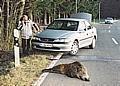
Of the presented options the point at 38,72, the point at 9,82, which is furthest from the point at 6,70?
the point at 9,82

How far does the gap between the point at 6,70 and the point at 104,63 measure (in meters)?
3.80

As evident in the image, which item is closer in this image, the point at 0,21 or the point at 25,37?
the point at 25,37

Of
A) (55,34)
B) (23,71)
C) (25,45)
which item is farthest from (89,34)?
(23,71)

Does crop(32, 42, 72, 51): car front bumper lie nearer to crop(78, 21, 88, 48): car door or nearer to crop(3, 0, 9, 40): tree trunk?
crop(78, 21, 88, 48): car door

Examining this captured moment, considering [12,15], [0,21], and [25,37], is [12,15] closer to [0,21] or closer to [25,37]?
[0,21]

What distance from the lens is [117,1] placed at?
113312 millimetres

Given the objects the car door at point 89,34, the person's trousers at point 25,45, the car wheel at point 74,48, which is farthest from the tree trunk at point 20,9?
the car wheel at point 74,48

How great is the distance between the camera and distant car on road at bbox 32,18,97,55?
13.4 metres

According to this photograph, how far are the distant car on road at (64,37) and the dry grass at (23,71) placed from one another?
864 mm

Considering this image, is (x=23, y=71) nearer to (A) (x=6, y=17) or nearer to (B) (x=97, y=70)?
(B) (x=97, y=70)

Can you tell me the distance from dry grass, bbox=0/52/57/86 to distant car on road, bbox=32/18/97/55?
34.0 inches

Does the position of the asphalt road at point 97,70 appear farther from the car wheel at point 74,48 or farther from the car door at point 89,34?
the car door at point 89,34

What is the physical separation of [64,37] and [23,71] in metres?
4.01

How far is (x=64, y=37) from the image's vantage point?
13.5 metres
